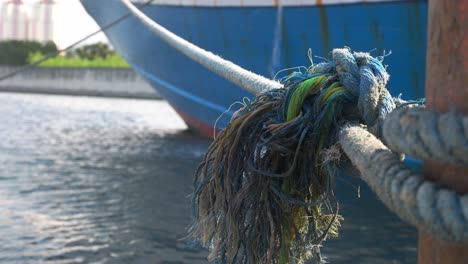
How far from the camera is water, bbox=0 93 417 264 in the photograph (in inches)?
190

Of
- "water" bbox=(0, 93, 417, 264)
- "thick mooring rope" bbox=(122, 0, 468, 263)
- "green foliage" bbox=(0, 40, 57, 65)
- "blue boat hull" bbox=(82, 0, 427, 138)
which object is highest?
"green foliage" bbox=(0, 40, 57, 65)

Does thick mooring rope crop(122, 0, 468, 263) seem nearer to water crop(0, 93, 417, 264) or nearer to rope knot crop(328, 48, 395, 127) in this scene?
rope knot crop(328, 48, 395, 127)

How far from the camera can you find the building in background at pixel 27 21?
4362 centimetres

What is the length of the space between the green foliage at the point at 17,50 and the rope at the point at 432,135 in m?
32.2

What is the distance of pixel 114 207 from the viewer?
6.21m

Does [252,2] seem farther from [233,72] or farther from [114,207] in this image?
[233,72]

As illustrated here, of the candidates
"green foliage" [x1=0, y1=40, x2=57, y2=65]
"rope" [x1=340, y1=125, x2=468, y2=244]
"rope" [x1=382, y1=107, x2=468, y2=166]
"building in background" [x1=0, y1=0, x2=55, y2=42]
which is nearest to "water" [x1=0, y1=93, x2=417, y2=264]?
"rope" [x1=340, y1=125, x2=468, y2=244]

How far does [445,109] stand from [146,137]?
441 inches

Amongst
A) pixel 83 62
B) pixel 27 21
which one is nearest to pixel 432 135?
pixel 83 62

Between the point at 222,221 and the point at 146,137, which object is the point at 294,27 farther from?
the point at 146,137

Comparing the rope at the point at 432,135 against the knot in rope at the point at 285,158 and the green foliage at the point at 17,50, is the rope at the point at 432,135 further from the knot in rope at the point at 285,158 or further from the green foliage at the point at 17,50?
the green foliage at the point at 17,50

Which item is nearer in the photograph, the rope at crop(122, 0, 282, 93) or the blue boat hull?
the rope at crop(122, 0, 282, 93)

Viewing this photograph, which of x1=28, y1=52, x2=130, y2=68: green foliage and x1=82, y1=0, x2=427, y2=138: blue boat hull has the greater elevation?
x1=28, y1=52, x2=130, y2=68: green foliage

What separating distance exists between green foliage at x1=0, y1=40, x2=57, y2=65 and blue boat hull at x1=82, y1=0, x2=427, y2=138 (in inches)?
876
